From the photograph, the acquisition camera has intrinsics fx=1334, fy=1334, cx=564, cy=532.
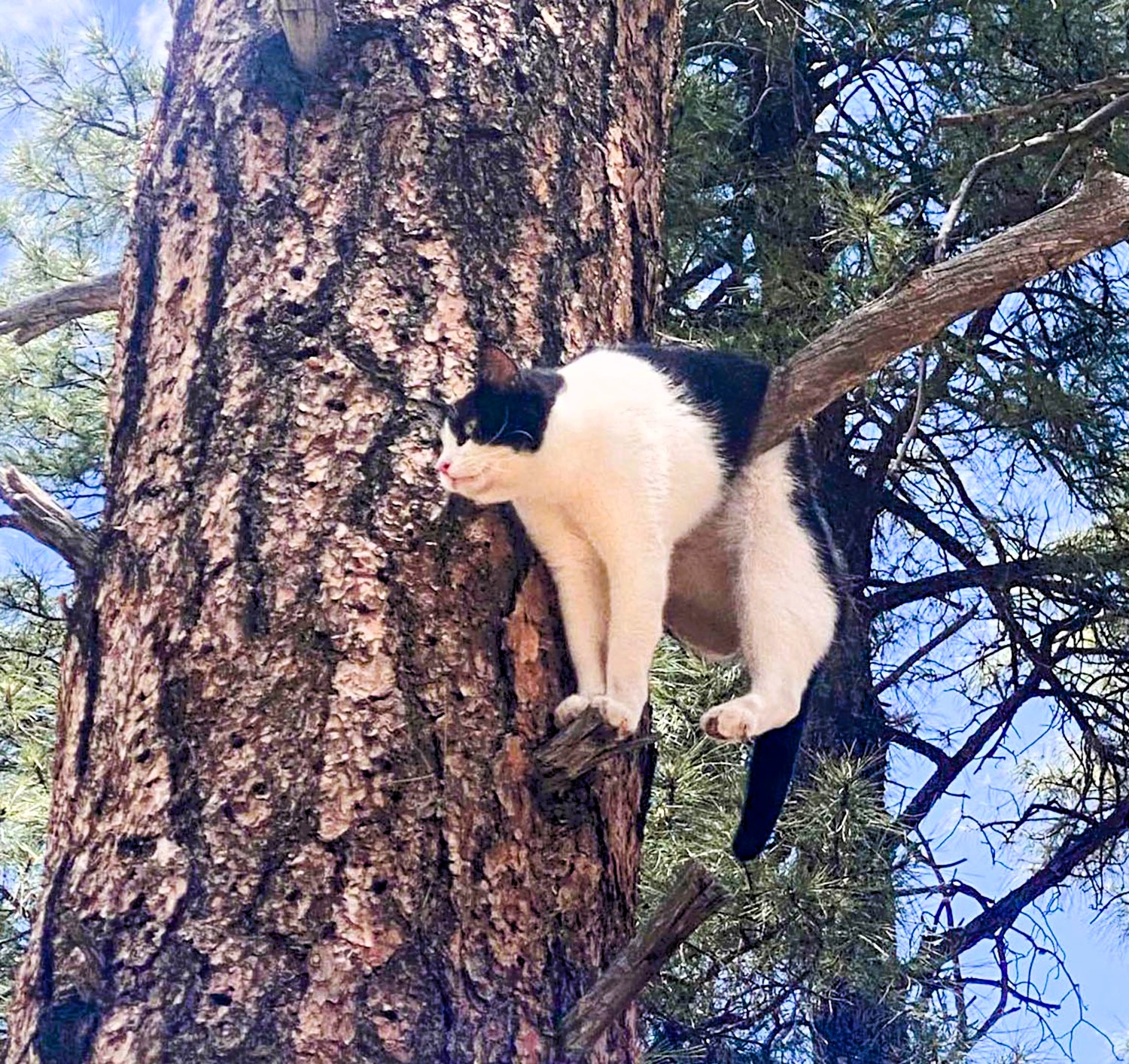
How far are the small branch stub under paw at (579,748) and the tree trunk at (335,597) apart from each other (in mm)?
24

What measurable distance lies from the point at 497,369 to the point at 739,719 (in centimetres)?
41

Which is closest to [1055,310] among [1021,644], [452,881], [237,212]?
[1021,644]

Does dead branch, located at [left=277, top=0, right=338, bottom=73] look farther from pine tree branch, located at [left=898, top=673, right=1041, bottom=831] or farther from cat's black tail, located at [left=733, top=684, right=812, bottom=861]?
pine tree branch, located at [left=898, top=673, right=1041, bottom=831]

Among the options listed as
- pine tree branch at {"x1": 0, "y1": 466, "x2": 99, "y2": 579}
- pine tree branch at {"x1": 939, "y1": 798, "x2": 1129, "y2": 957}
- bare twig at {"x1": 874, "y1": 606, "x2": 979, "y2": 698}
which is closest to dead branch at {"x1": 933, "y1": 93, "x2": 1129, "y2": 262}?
pine tree branch at {"x1": 0, "y1": 466, "x2": 99, "y2": 579}

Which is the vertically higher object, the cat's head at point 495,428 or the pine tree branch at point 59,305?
the cat's head at point 495,428

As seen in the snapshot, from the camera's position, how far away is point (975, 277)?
1.16m

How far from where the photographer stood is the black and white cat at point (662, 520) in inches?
47.6

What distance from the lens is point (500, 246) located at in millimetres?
1275

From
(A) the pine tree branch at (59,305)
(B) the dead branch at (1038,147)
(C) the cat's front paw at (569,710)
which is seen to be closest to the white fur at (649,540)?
(C) the cat's front paw at (569,710)

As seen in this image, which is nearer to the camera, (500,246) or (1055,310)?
(500,246)

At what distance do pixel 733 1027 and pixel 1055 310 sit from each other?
1439 mm

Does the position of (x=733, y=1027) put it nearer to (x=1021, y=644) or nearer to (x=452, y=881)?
(x=1021, y=644)

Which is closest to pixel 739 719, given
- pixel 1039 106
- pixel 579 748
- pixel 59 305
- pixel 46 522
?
pixel 579 748

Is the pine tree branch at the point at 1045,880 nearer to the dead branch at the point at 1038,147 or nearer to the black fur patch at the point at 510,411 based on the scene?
the dead branch at the point at 1038,147
